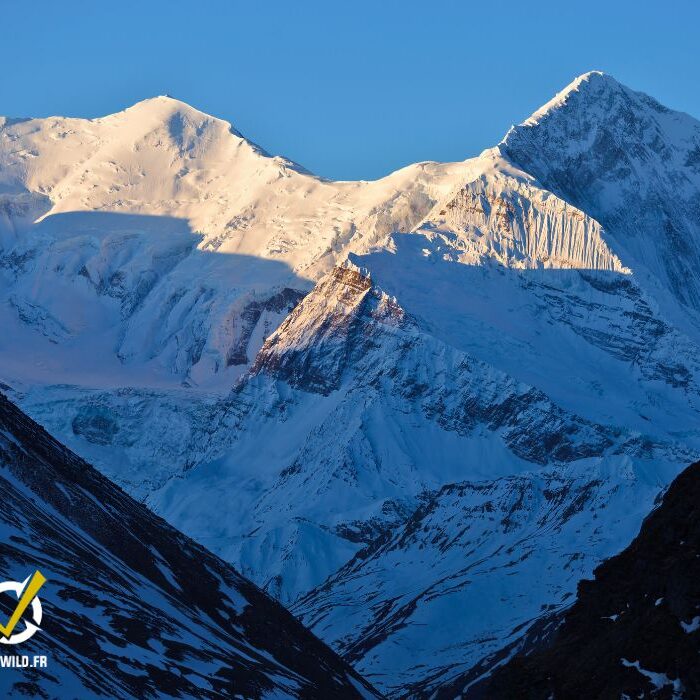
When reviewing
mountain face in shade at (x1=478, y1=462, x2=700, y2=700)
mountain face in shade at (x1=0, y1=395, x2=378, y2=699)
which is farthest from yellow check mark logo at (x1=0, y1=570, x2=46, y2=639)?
mountain face in shade at (x1=478, y1=462, x2=700, y2=700)

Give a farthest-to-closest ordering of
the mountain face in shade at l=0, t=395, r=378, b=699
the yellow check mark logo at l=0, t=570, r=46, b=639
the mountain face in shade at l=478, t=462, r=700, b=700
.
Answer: the mountain face in shade at l=0, t=395, r=378, b=699, the yellow check mark logo at l=0, t=570, r=46, b=639, the mountain face in shade at l=478, t=462, r=700, b=700

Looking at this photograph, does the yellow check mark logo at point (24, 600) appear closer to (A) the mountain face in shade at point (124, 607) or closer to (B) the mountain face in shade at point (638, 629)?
(A) the mountain face in shade at point (124, 607)

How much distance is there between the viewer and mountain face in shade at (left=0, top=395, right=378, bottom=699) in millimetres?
112125

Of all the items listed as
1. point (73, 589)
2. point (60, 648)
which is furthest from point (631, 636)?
point (73, 589)

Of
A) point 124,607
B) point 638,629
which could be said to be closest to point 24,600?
point 124,607

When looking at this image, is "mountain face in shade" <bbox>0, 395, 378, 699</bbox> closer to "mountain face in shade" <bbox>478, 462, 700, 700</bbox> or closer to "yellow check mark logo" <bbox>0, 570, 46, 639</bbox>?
"yellow check mark logo" <bbox>0, 570, 46, 639</bbox>

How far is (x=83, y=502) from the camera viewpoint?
14612 centimetres

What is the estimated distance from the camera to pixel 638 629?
100562 mm

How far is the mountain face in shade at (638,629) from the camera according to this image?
318ft

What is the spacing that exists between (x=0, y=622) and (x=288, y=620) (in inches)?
2194

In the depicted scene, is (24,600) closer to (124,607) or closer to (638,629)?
(124,607)

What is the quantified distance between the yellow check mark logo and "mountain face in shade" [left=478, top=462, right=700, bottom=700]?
20891 millimetres

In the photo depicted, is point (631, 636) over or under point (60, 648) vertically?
over

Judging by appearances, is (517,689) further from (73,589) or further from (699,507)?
(73,589)
